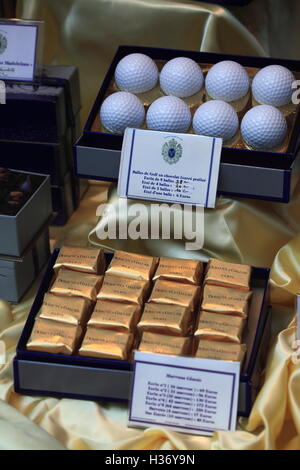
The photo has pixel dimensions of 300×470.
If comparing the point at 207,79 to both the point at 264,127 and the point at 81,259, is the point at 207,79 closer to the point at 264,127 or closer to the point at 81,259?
the point at 264,127

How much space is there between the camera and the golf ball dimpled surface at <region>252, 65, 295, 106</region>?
1.27 meters

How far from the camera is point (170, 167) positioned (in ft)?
4.01

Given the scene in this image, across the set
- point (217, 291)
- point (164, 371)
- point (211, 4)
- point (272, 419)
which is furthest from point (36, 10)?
point (272, 419)

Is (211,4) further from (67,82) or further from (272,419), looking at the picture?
(272,419)

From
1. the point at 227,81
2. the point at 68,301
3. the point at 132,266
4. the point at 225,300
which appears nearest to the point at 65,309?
the point at 68,301

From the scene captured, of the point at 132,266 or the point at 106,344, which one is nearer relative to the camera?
the point at 106,344

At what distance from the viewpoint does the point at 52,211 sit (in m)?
1.44

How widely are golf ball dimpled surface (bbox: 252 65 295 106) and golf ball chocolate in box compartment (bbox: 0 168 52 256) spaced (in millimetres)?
408

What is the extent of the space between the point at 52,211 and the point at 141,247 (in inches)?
8.0

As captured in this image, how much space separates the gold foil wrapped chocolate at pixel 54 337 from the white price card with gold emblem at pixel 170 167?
0.26 m

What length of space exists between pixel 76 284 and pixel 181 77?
0.41 m

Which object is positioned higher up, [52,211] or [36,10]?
[36,10]

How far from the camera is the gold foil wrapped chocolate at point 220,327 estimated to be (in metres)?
1.10

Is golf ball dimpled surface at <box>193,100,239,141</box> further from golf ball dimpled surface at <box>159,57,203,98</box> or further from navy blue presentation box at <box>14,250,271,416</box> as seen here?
navy blue presentation box at <box>14,250,271,416</box>
